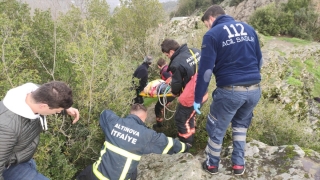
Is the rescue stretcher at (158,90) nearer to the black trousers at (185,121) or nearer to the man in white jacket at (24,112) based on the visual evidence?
the black trousers at (185,121)

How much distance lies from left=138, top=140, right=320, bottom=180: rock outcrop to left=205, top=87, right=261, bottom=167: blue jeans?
23cm

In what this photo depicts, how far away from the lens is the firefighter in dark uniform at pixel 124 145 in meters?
3.17

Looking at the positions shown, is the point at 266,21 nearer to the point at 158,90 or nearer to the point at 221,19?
the point at 158,90

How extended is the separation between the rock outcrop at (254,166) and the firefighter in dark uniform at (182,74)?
0.65 m

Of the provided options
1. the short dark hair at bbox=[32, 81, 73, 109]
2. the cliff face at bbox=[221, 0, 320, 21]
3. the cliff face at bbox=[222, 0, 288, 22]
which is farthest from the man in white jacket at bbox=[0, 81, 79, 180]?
the cliff face at bbox=[222, 0, 288, 22]

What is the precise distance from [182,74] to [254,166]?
6.33 feet

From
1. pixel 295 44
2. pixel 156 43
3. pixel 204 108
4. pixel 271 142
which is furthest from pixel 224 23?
pixel 295 44

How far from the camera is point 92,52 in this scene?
12.7 feet

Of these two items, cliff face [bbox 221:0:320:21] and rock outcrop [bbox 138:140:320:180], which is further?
cliff face [bbox 221:0:320:21]

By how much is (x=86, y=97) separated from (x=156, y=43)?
7.13 metres

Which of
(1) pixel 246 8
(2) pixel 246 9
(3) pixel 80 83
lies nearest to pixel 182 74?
(3) pixel 80 83

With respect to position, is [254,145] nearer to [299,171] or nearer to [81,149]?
[299,171]

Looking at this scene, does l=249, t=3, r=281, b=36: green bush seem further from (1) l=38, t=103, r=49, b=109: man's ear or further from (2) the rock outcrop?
(1) l=38, t=103, r=49, b=109: man's ear

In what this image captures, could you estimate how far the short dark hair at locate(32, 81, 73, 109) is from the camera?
2.37 meters
